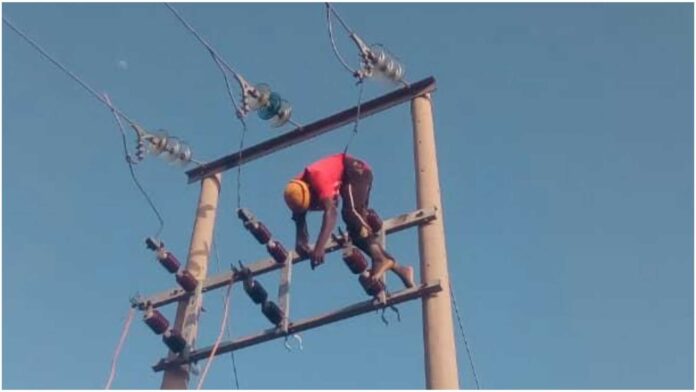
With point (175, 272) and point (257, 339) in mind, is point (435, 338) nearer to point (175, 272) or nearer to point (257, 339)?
A: point (257, 339)

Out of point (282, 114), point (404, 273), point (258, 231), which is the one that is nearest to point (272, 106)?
point (282, 114)

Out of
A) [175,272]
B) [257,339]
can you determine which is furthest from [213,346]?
[175,272]

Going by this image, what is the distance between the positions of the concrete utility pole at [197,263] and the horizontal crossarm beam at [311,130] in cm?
12

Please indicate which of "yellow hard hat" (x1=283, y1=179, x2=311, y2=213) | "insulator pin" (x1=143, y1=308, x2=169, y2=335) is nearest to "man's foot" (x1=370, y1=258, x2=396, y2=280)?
"yellow hard hat" (x1=283, y1=179, x2=311, y2=213)

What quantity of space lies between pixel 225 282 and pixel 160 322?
20.5 inches

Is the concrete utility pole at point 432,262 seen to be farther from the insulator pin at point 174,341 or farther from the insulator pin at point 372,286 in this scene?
the insulator pin at point 174,341

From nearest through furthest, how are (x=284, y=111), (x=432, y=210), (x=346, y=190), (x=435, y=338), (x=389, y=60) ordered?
(x=435, y=338) < (x=432, y=210) < (x=346, y=190) < (x=389, y=60) < (x=284, y=111)

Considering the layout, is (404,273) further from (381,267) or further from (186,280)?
(186,280)

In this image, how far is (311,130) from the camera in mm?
8633

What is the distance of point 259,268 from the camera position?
7715mm

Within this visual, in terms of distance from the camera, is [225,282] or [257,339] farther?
[225,282]

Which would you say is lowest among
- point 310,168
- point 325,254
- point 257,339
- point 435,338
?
point 435,338

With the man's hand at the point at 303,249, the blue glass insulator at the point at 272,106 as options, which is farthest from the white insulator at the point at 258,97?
the man's hand at the point at 303,249

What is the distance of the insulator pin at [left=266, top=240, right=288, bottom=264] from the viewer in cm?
757
